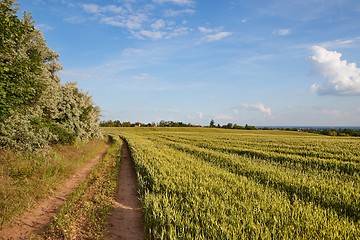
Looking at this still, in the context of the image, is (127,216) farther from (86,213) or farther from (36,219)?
(36,219)

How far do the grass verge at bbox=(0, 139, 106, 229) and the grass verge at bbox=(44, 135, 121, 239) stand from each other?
1227mm

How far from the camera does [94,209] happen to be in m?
9.49

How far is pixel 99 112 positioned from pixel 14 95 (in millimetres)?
37549

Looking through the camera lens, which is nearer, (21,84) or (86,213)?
(86,213)

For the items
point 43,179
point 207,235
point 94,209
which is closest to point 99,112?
point 43,179

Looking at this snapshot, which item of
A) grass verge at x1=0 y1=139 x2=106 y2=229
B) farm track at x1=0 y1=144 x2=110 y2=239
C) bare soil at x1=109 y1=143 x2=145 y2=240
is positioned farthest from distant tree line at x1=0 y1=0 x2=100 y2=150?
bare soil at x1=109 y1=143 x2=145 y2=240

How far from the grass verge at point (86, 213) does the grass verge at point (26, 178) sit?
123 centimetres

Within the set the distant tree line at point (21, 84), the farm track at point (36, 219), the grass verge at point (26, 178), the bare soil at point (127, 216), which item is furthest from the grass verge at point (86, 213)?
the distant tree line at point (21, 84)

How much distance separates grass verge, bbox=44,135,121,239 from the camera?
24.8 feet

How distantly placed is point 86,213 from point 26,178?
14.7ft

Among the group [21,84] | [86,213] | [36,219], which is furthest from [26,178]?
[21,84]

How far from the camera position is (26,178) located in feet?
39.0

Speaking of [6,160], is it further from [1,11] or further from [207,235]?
[207,235]

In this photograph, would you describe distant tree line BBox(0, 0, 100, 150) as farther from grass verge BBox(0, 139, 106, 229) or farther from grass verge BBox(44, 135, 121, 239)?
grass verge BBox(44, 135, 121, 239)
